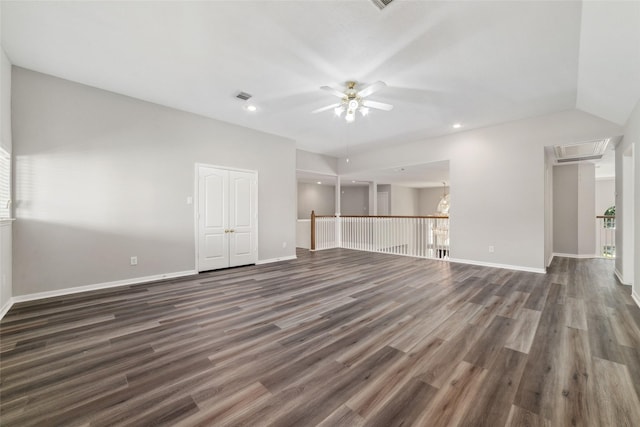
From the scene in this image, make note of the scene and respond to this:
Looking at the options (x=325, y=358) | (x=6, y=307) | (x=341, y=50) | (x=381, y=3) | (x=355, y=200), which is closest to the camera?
(x=325, y=358)

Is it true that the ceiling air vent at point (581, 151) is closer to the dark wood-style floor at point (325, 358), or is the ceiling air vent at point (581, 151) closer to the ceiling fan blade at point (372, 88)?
the dark wood-style floor at point (325, 358)

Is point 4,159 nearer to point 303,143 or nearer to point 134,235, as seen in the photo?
point 134,235

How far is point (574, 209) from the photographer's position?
6.62 metres

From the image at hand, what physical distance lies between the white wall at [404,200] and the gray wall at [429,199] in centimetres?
22

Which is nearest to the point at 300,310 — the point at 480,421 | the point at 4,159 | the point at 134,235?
the point at 480,421

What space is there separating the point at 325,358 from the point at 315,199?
33.4 feet

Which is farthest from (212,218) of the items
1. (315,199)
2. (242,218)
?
(315,199)

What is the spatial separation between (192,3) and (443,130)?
5.16 meters

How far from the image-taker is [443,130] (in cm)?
565

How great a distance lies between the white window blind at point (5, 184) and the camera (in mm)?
2938

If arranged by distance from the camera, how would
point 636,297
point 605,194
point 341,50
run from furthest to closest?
point 605,194 → point 636,297 → point 341,50

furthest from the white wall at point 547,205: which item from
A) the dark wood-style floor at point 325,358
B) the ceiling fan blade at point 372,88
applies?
the ceiling fan blade at point 372,88

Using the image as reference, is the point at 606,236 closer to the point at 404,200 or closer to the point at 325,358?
the point at 404,200

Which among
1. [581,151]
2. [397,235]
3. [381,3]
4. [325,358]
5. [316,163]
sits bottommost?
[325,358]
